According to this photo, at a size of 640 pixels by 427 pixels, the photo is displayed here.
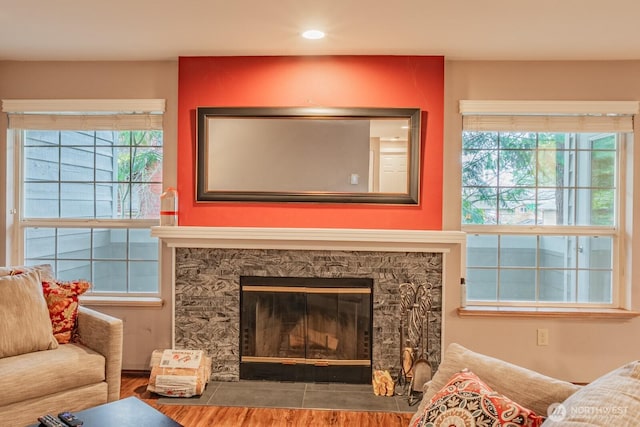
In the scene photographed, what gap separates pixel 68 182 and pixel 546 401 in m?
3.47

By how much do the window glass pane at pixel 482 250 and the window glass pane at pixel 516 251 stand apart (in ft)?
0.17

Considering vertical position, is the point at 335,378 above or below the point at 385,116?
below

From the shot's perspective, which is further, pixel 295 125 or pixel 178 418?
pixel 295 125

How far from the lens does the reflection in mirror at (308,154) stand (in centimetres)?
314

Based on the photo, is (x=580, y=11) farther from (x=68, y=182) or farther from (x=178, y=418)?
(x=68, y=182)

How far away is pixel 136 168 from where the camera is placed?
3453 millimetres

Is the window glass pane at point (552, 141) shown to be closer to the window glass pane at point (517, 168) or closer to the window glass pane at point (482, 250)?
the window glass pane at point (517, 168)

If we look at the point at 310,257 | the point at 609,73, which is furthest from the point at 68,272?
the point at 609,73

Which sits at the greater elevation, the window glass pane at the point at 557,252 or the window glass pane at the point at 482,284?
the window glass pane at the point at 557,252

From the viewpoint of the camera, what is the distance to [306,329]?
3.23 m

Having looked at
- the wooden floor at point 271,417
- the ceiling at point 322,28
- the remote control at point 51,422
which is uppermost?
the ceiling at point 322,28

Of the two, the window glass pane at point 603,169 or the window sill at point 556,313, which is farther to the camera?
the window glass pane at point 603,169

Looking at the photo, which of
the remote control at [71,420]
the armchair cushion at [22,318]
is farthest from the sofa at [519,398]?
the armchair cushion at [22,318]

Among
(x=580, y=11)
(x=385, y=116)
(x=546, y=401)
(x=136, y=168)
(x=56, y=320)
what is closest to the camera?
(x=546, y=401)
